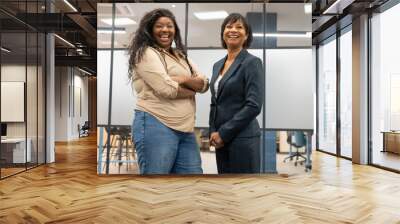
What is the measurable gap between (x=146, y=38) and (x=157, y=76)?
57 cm

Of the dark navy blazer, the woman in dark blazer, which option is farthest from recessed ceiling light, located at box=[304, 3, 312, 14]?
the dark navy blazer

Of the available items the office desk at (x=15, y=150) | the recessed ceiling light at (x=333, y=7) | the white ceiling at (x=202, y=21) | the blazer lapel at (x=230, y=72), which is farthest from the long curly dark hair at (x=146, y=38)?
the recessed ceiling light at (x=333, y=7)

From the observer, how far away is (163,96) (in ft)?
17.8

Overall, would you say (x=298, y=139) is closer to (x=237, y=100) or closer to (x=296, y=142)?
(x=296, y=142)

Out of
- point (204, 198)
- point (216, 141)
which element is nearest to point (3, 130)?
point (216, 141)

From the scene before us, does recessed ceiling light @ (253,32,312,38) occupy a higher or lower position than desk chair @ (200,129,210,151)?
higher

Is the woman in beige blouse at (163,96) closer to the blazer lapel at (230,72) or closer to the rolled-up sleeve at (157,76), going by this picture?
the rolled-up sleeve at (157,76)

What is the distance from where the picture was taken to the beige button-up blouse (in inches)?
213

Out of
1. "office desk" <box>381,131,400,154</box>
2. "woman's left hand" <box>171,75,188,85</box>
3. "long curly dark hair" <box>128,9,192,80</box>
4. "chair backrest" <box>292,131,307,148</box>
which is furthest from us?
"office desk" <box>381,131,400,154</box>

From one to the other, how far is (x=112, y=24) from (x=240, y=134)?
236 cm

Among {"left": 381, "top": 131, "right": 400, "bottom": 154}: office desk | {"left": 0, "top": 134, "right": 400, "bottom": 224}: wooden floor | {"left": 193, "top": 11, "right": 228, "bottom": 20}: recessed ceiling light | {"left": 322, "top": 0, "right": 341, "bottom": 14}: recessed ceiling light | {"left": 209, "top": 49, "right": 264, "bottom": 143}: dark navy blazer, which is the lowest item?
{"left": 0, "top": 134, "right": 400, "bottom": 224}: wooden floor

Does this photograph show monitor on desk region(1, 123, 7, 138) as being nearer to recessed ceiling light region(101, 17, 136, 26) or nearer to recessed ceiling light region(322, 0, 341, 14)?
recessed ceiling light region(101, 17, 136, 26)

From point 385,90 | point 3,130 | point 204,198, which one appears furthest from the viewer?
point 385,90

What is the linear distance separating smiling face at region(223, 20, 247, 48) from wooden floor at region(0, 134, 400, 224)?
1832 mm
